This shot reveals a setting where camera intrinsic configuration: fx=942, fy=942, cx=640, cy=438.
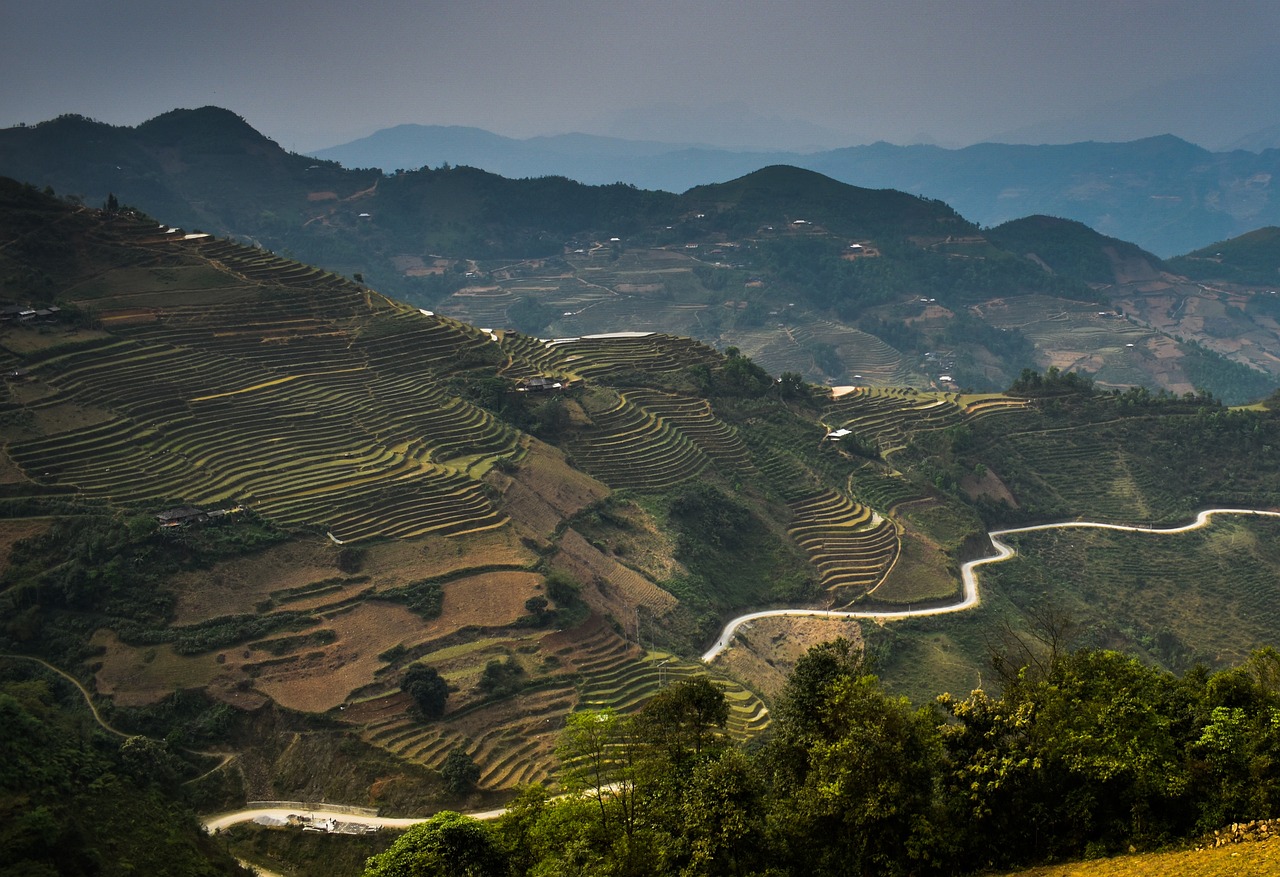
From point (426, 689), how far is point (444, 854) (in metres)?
15.2

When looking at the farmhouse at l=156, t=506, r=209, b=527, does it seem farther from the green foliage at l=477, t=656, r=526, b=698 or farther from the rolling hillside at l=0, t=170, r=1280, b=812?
the green foliage at l=477, t=656, r=526, b=698

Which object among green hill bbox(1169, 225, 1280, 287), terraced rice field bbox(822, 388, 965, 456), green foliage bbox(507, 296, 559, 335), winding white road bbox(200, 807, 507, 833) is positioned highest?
green hill bbox(1169, 225, 1280, 287)

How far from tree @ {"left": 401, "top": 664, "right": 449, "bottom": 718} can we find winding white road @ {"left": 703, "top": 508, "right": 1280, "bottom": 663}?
13228 mm

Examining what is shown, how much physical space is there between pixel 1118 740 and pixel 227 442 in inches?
1526

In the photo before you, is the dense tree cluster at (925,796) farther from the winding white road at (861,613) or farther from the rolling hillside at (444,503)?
the rolling hillside at (444,503)

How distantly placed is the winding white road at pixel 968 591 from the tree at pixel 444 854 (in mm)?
23993

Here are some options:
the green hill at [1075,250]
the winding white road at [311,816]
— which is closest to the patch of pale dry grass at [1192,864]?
the winding white road at [311,816]

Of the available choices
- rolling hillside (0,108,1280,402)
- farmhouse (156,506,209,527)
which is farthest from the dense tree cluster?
rolling hillside (0,108,1280,402)

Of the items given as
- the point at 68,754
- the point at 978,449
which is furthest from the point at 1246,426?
the point at 68,754

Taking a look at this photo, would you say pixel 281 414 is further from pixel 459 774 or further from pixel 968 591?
pixel 968 591

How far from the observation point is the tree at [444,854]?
58.8 ft

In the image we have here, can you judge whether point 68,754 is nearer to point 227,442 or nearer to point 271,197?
point 227,442

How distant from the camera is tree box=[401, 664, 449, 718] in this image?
108 feet

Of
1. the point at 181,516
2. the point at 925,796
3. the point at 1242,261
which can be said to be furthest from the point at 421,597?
the point at 1242,261
